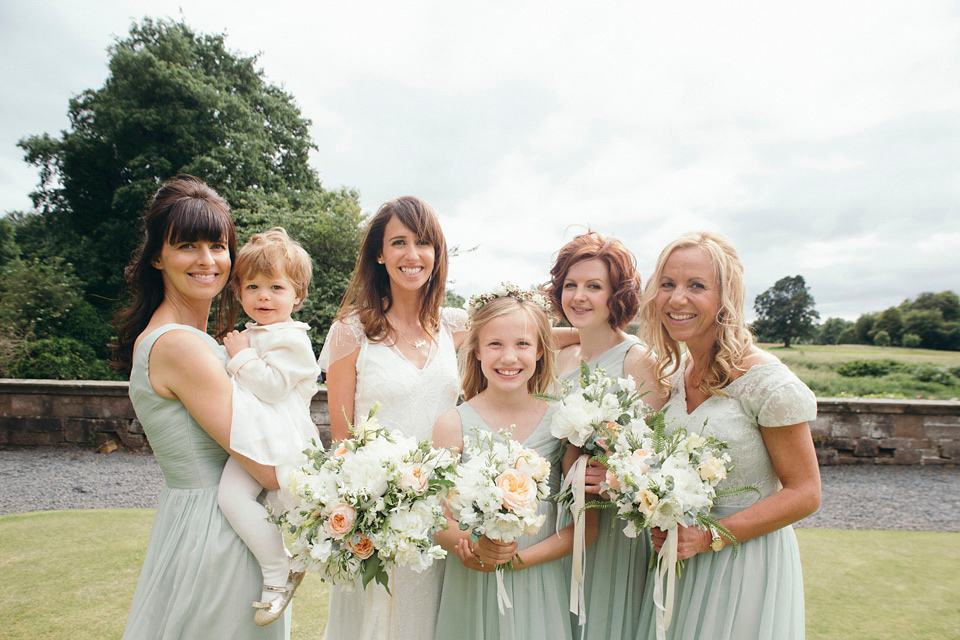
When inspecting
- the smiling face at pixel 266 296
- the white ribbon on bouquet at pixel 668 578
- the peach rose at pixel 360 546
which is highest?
the smiling face at pixel 266 296

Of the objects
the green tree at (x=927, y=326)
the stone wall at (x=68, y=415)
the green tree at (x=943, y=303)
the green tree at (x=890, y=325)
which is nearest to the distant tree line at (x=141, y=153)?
the stone wall at (x=68, y=415)

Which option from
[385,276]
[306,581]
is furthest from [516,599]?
[306,581]

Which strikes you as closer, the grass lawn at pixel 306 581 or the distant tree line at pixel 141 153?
the grass lawn at pixel 306 581

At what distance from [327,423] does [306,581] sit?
442cm

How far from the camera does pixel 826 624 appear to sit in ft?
12.6

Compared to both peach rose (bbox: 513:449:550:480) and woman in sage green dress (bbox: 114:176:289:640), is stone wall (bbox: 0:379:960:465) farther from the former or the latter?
peach rose (bbox: 513:449:550:480)

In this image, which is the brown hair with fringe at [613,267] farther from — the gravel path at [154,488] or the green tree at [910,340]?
the green tree at [910,340]

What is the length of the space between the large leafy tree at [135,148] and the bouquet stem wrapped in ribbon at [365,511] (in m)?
20.1

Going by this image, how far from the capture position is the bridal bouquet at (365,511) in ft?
6.28

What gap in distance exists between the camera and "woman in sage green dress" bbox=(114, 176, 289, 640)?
7.10 feet

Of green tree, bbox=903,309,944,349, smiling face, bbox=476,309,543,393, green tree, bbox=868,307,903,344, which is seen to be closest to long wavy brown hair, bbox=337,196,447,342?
smiling face, bbox=476,309,543,393

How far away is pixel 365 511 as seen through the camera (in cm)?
194

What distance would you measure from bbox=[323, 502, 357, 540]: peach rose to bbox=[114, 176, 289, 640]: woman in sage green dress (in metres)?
0.53

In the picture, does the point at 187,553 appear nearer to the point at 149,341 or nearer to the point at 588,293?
the point at 149,341
